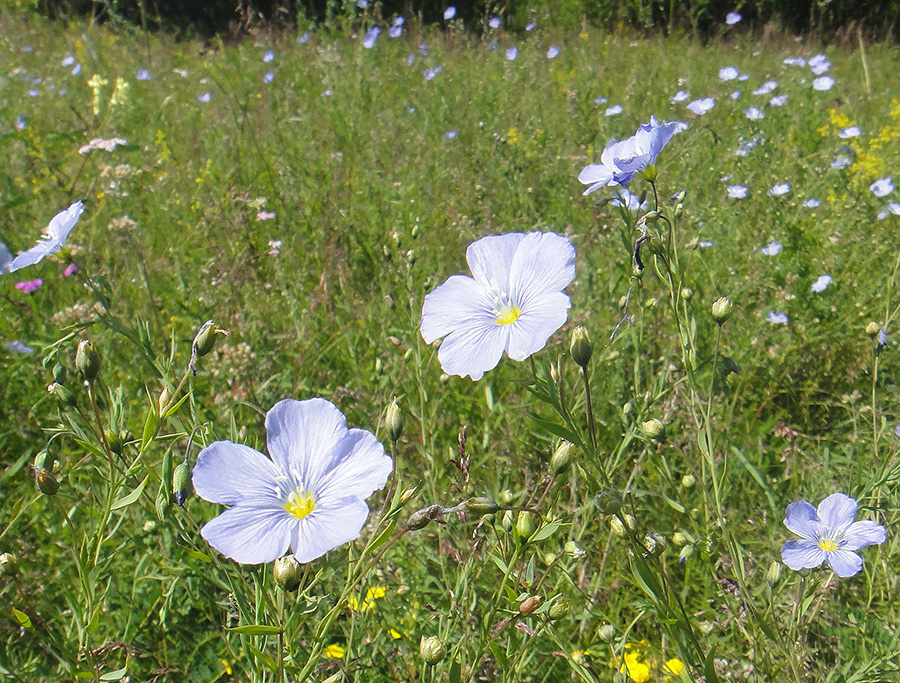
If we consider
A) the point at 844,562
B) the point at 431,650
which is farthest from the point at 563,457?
the point at 844,562

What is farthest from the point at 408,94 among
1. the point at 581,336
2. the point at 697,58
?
the point at 581,336

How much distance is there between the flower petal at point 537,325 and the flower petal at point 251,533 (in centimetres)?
38

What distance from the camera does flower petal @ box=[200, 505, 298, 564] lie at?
735mm

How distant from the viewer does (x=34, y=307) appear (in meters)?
2.40

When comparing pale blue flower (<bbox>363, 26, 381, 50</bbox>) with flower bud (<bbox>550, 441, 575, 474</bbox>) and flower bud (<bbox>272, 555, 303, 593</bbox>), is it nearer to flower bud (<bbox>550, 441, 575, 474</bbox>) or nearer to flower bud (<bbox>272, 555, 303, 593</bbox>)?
flower bud (<bbox>550, 441, 575, 474</bbox>)

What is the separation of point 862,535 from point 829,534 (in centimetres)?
6

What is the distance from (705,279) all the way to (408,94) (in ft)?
10.4

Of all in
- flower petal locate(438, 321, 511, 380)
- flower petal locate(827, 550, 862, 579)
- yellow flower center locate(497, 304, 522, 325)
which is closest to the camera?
flower petal locate(438, 321, 511, 380)

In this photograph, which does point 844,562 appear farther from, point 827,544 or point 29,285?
point 29,285

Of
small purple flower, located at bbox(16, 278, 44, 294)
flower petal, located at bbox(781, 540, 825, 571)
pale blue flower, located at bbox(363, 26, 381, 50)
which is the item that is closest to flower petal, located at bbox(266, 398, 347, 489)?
flower petal, located at bbox(781, 540, 825, 571)

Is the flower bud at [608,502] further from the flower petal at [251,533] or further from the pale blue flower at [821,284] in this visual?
the pale blue flower at [821,284]

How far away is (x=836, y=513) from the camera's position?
4.12 feet

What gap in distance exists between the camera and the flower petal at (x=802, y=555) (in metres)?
1.15

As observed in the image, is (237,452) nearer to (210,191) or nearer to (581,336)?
(581,336)
